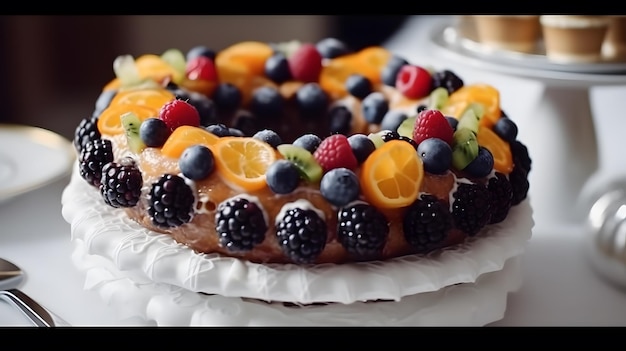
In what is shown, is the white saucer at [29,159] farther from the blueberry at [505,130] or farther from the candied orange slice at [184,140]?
the blueberry at [505,130]

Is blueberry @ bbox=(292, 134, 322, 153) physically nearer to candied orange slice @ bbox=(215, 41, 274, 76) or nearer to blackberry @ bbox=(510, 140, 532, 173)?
blackberry @ bbox=(510, 140, 532, 173)

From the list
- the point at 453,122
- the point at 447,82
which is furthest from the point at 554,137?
the point at 453,122

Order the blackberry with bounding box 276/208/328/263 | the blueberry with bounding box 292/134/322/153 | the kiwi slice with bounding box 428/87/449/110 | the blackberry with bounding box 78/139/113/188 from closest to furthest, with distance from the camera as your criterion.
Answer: the blackberry with bounding box 276/208/328/263
the blueberry with bounding box 292/134/322/153
the blackberry with bounding box 78/139/113/188
the kiwi slice with bounding box 428/87/449/110

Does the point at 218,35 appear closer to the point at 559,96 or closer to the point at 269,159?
the point at 559,96

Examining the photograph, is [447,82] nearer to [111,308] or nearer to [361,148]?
[361,148]

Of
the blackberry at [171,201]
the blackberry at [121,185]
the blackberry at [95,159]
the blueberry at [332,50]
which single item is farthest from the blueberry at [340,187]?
the blueberry at [332,50]

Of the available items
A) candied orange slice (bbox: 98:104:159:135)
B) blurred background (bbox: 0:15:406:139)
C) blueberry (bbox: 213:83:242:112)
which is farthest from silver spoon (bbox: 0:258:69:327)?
blurred background (bbox: 0:15:406:139)
